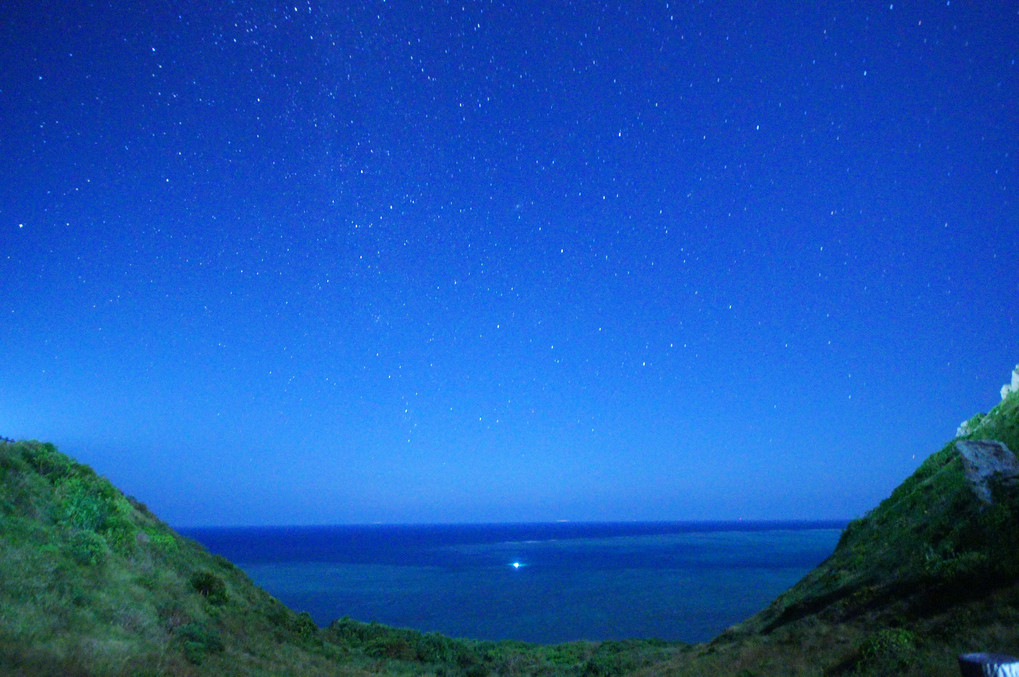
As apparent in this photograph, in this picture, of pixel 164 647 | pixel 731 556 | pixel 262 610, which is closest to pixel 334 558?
pixel 731 556

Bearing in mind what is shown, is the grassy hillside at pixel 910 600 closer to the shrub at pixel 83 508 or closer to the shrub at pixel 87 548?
the shrub at pixel 87 548

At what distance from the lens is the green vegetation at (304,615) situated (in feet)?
42.9

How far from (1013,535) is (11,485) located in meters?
30.3

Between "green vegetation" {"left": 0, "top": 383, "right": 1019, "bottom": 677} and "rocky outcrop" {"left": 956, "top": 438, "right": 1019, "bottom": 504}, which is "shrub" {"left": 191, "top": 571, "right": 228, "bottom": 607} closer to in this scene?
"green vegetation" {"left": 0, "top": 383, "right": 1019, "bottom": 677}

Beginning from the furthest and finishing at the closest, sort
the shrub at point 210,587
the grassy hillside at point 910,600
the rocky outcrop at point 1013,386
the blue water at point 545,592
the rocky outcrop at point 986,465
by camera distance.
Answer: the blue water at point 545,592
the rocky outcrop at point 1013,386
the shrub at point 210,587
the rocky outcrop at point 986,465
the grassy hillside at point 910,600

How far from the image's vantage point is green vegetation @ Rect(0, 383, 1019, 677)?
42.9 feet

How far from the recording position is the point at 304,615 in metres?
30.9

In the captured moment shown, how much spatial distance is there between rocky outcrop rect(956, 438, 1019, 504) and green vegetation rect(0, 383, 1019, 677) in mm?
545

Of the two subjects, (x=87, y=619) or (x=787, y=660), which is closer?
(x=87, y=619)

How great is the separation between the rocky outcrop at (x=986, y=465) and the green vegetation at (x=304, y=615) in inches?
21.5

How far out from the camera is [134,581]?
66.2 feet

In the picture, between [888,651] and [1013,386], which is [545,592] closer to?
[1013,386]

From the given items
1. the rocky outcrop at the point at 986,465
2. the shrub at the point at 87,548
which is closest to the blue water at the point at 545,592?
the rocky outcrop at the point at 986,465

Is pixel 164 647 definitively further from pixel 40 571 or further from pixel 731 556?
pixel 731 556
